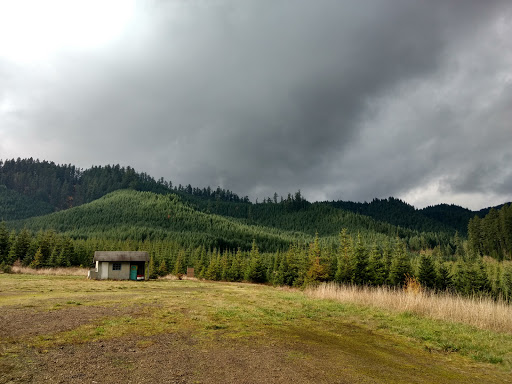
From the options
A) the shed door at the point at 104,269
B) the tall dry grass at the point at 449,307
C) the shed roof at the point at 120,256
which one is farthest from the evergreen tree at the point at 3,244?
the tall dry grass at the point at 449,307

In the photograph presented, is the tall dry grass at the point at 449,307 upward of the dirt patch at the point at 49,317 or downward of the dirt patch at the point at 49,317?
upward

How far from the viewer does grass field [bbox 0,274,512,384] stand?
610 centimetres

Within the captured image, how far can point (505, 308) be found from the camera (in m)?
12.7

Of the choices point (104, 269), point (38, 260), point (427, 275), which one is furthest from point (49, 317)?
point (38, 260)

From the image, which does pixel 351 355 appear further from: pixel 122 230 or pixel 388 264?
pixel 122 230

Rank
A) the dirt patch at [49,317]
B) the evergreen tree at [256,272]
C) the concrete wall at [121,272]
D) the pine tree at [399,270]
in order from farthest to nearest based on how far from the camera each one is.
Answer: the evergreen tree at [256,272]
the pine tree at [399,270]
the concrete wall at [121,272]
the dirt patch at [49,317]

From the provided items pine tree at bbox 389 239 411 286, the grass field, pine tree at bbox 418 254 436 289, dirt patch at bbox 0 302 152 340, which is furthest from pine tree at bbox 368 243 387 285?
dirt patch at bbox 0 302 152 340

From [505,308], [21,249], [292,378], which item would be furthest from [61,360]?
[21,249]

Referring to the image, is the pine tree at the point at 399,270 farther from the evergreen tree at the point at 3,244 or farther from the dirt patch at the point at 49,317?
the evergreen tree at the point at 3,244

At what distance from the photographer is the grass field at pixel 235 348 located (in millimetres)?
6102

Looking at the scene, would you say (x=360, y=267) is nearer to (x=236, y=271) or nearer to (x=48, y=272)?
(x=236, y=271)

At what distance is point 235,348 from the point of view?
26.7 ft

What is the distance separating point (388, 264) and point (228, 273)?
32286mm

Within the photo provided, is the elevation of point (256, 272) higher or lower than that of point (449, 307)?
lower
